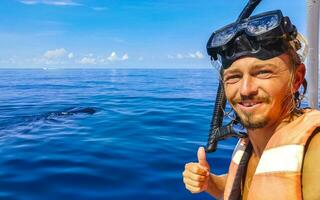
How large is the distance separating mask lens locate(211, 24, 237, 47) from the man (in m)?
0.02

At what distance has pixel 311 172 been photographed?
2293 millimetres

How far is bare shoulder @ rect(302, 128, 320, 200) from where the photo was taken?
2.25 m

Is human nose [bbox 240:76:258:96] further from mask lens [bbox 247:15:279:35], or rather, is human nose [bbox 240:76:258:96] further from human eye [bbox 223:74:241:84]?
mask lens [bbox 247:15:279:35]

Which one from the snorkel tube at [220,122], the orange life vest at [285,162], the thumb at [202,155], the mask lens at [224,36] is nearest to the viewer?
the orange life vest at [285,162]


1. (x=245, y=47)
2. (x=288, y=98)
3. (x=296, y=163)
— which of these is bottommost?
(x=296, y=163)

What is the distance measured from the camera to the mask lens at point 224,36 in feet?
10.3

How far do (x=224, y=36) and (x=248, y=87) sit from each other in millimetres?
642

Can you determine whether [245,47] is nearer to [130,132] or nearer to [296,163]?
[296,163]

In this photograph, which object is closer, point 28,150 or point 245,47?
point 245,47

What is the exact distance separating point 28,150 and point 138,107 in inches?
378

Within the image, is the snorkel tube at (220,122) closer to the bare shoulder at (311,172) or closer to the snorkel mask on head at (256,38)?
the snorkel mask on head at (256,38)

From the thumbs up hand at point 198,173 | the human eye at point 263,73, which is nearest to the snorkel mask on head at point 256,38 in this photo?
the human eye at point 263,73

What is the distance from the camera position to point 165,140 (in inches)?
425

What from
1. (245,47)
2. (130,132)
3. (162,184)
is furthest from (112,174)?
(245,47)
